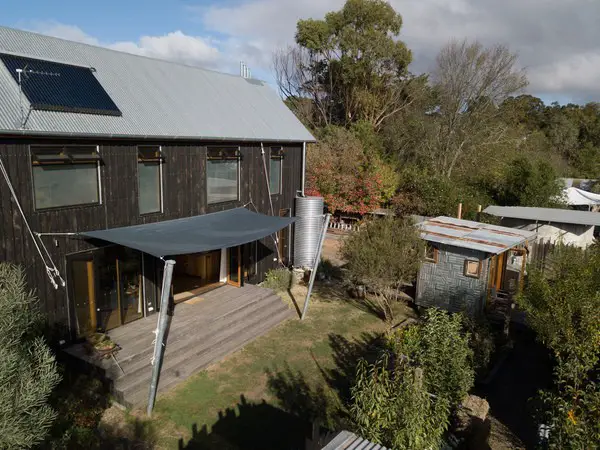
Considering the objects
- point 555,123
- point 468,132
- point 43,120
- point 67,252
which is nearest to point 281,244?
point 67,252

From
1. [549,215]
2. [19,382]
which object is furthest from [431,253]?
[19,382]

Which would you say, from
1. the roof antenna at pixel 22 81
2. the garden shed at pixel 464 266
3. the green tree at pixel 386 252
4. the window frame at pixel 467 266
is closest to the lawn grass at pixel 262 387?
the green tree at pixel 386 252

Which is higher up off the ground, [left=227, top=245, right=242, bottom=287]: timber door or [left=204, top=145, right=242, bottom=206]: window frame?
[left=204, top=145, right=242, bottom=206]: window frame

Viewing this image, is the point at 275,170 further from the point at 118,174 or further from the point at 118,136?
the point at 118,136

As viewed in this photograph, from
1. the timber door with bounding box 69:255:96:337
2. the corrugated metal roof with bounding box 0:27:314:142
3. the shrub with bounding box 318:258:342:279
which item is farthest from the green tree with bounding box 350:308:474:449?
the shrub with bounding box 318:258:342:279

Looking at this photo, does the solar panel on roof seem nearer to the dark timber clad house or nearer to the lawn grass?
the dark timber clad house

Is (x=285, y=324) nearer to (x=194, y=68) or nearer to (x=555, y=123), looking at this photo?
(x=194, y=68)
